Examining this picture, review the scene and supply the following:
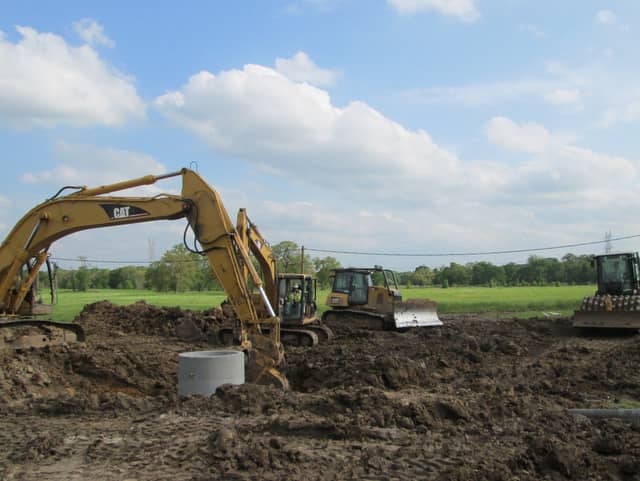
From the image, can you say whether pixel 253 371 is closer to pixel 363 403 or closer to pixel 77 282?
pixel 363 403

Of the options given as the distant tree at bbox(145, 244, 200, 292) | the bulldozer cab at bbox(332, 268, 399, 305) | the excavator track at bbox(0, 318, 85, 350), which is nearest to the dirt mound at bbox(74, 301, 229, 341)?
the bulldozer cab at bbox(332, 268, 399, 305)

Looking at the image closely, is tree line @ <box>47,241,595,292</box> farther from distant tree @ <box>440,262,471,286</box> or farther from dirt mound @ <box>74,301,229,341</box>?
dirt mound @ <box>74,301,229,341</box>

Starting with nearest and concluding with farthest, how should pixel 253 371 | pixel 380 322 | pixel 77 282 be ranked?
pixel 253 371, pixel 380 322, pixel 77 282

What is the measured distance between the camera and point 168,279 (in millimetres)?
62406

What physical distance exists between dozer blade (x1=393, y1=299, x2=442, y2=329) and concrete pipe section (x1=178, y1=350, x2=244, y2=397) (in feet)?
36.7

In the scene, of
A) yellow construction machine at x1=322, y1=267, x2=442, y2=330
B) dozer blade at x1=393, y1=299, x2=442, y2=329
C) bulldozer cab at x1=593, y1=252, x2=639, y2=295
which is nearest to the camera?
dozer blade at x1=393, y1=299, x2=442, y2=329

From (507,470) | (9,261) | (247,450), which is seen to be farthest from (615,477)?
(9,261)

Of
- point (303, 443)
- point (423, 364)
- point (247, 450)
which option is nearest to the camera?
point (247, 450)

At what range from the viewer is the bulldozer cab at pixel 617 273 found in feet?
66.5

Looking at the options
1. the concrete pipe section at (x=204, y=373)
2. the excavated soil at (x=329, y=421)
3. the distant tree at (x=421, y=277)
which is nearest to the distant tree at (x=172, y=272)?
the distant tree at (x=421, y=277)

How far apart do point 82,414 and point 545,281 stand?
7337 cm

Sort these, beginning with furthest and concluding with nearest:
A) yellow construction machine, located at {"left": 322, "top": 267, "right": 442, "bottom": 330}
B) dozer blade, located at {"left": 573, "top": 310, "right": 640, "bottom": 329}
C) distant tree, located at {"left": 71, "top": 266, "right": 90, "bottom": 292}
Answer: distant tree, located at {"left": 71, "top": 266, "right": 90, "bottom": 292} → yellow construction machine, located at {"left": 322, "top": 267, "right": 442, "bottom": 330} → dozer blade, located at {"left": 573, "top": 310, "right": 640, "bottom": 329}

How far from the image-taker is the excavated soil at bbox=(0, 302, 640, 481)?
535cm

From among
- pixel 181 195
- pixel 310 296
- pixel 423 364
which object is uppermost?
pixel 181 195
